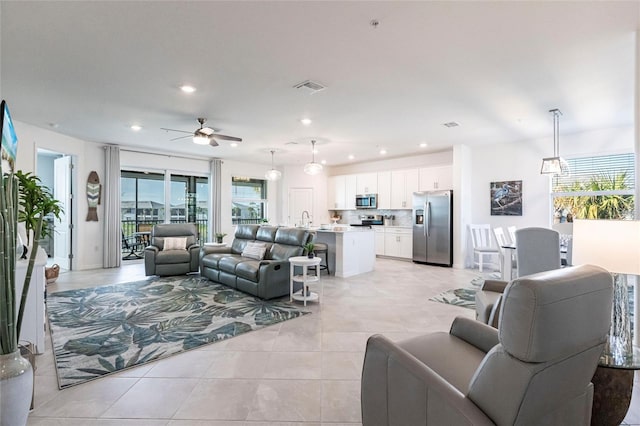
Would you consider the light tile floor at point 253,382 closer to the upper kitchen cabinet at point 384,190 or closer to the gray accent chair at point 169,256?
the gray accent chair at point 169,256

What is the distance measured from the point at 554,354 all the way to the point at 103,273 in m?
7.32

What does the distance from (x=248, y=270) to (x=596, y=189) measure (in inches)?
245

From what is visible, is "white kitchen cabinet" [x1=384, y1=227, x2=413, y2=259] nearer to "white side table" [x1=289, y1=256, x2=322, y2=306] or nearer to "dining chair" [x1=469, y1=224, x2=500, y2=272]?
"dining chair" [x1=469, y1=224, x2=500, y2=272]

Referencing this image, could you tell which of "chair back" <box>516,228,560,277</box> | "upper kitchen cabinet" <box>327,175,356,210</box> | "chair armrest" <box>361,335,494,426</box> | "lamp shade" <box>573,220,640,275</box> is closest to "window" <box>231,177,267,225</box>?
"upper kitchen cabinet" <box>327,175,356,210</box>

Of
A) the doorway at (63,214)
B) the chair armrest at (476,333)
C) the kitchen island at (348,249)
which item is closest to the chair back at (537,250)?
the chair armrest at (476,333)

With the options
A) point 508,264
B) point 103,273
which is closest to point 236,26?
point 508,264

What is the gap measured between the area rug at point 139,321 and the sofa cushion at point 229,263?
1.00ft

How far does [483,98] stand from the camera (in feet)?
13.5

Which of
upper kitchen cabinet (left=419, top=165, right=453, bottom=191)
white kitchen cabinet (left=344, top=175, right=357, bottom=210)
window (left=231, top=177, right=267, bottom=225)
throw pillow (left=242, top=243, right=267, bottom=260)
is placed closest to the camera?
throw pillow (left=242, top=243, right=267, bottom=260)

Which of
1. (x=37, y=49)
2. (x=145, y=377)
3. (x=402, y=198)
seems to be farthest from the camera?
(x=402, y=198)

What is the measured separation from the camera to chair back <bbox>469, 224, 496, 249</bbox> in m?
6.82

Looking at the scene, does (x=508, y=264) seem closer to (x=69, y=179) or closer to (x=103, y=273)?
(x=103, y=273)

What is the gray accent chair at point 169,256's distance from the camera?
597cm

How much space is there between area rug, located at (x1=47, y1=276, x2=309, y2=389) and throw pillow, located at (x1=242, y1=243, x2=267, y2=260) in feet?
2.18
